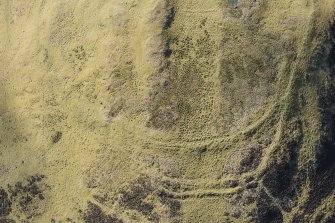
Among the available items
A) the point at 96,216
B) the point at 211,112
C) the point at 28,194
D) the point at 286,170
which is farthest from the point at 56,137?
the point at 286,170

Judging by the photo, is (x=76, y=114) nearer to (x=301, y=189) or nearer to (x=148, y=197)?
(x=148, y=197)

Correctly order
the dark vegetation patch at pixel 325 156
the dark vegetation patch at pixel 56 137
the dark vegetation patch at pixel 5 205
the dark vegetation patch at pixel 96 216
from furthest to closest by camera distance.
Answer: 1. the dark vegetation patch at pixel 5 205
2. the dark vegetation patch at pixel 56 137
3. the dark vegetation patch at pixel 96 216
4. the dark vegetation patch at pixel 325 156

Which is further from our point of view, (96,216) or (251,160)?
(96,216)

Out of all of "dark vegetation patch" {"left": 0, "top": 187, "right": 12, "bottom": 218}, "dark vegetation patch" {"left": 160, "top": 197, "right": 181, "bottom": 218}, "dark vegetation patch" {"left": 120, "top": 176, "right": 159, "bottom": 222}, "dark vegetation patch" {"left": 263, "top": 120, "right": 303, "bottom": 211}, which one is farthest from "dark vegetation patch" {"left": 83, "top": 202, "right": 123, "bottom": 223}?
"dark vegetation patch" {"left": 263, "top": 120, "right": 303, "bottom": 211}

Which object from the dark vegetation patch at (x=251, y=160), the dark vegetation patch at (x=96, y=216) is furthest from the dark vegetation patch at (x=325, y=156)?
the dark vegetation patch at (x=96, y=216)

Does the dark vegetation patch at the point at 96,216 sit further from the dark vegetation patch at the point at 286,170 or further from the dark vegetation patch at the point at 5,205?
the dark vegetation patch at the point at 286,170

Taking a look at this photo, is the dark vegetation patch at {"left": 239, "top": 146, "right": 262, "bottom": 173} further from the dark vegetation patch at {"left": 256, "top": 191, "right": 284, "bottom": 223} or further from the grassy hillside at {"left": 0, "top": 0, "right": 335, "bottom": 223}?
the dark vegetation patch at {"left": 256, "top": 191, "right": 284, "bottom": 223}

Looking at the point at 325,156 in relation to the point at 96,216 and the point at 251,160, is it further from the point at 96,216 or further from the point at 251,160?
the point at 96,216
